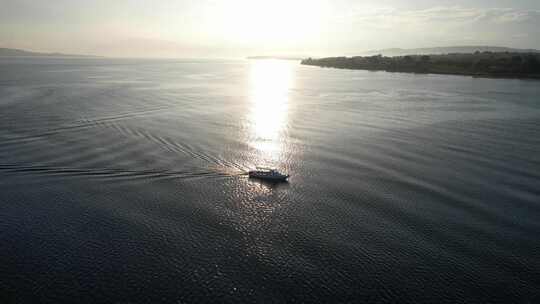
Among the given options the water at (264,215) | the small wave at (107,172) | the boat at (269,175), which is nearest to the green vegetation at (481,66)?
the water at (264,215)

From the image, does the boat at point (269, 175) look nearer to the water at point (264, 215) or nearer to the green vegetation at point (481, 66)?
the water at point (264, 215)

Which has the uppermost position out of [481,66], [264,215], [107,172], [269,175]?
[481,66]

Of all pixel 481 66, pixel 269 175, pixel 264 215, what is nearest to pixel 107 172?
pixel 269 175

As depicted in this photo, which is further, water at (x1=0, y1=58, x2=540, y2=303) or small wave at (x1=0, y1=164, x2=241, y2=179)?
small wave at (x1=0, y1=164, x2=241, y2=179)

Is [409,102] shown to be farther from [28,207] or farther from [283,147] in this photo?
[28,207]

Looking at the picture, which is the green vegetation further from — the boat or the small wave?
the small wave

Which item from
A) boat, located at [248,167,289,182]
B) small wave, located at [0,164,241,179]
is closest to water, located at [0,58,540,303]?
small wave, located at [0,164,241,179]

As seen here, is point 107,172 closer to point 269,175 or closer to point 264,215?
point 269,175

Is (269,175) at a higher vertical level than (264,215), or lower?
higher
